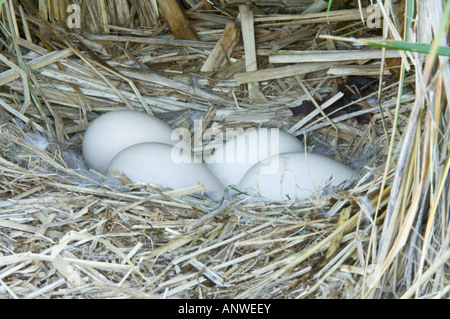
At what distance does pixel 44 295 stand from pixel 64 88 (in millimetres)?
917

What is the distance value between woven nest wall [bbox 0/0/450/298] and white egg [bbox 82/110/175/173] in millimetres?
56

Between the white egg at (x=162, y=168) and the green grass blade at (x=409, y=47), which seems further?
the white egg at (x=162, y=168)

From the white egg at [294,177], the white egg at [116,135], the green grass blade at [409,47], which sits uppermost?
the green grass blade at [409,47]

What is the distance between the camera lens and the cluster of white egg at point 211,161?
4.56ft

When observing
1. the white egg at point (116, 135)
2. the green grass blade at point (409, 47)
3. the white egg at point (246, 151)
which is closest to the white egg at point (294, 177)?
the white egg at point (246, 151)

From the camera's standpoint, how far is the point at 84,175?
1.50 metres

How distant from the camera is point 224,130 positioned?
72.2 inches

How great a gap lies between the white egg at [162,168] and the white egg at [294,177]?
0.12 meters

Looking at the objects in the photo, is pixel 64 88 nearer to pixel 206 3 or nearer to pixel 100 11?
pixel 100 11

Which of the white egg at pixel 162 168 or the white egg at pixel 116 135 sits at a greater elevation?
the white egg at pixel 116 135

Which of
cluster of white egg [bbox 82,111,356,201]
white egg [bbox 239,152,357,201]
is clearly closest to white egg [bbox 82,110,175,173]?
cluster of white egg [bbox 82,111,356,201]

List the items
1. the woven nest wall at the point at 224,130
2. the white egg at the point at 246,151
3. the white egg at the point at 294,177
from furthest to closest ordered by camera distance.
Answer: the white egg at the point at 246,151, the white egg at the point at 294,177, the woven nest wall at the point at 224,130

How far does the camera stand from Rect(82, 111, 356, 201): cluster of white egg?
1.39 metres

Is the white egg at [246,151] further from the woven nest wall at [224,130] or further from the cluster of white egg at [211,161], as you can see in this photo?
the woven nest wall at [224,130]
